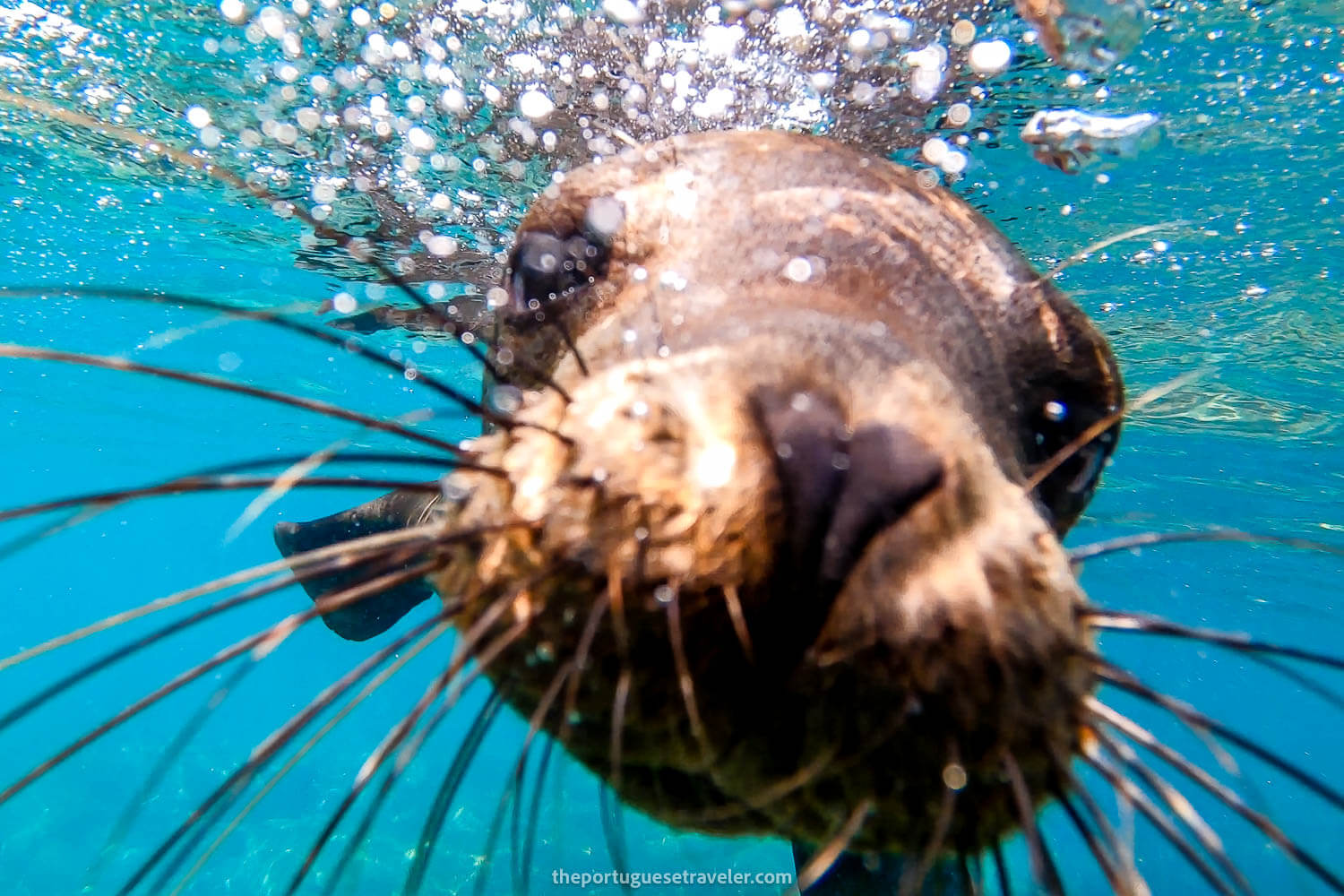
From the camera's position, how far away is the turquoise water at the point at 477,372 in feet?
23.0

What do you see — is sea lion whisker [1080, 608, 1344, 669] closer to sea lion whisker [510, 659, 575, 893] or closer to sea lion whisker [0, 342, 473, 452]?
sea lion whisker [510, 659, 575, 893]

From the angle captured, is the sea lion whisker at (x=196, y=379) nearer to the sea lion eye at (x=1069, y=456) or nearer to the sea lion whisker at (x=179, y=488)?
the sea lion whisker at (x=179, y=488)

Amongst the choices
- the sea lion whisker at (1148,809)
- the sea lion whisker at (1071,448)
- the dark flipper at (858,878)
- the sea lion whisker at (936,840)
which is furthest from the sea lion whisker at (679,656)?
the dark flipper at (858,878)

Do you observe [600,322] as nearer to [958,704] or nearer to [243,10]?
[958,704]

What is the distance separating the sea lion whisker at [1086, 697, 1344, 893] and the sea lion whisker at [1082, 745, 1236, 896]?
6 cm

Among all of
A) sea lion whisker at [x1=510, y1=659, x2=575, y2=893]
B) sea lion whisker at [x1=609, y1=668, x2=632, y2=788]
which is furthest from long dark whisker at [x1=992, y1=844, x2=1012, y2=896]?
sea lion whisker at [x1=510, y1=659, x2=575, y2=893]

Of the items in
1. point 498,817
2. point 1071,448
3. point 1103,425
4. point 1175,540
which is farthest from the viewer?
point 1103,425

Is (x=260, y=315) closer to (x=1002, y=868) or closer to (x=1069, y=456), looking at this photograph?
(x=1002, y=868)

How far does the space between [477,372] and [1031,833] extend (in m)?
16.3

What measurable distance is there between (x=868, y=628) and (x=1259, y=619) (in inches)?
1570

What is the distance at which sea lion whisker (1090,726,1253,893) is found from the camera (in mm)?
1283

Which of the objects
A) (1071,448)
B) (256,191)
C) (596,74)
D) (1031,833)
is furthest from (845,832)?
(596,74)

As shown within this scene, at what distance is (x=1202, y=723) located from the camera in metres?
1.40

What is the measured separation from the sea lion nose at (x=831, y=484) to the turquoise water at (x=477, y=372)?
2.27 ft
